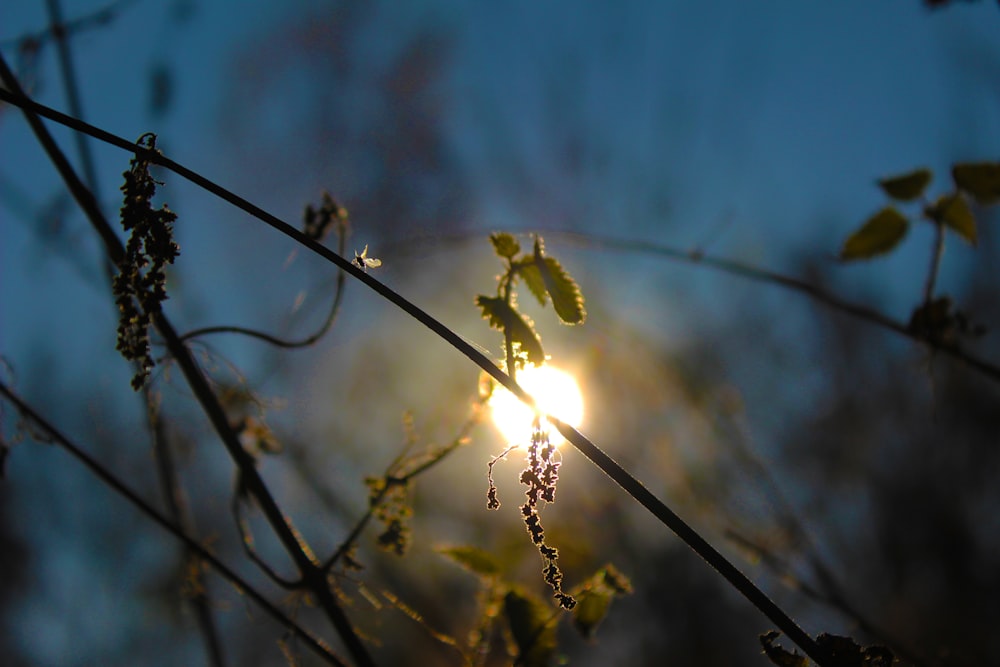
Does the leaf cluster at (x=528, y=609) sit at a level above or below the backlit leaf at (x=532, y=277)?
below

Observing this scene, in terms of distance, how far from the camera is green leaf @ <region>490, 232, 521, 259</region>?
82 cm

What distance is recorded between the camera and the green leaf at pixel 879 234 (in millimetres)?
1038

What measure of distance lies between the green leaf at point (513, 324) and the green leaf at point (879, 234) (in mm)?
605

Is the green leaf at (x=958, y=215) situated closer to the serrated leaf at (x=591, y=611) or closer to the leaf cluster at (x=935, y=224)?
the leaf cluster at (x=935, y=224)

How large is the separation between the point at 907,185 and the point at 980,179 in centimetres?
9

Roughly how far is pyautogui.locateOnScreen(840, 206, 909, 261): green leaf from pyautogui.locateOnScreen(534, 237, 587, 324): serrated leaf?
525mm

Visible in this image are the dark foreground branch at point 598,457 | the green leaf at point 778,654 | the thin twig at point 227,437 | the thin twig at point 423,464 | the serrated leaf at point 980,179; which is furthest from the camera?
the serrated leaf at point 980,179

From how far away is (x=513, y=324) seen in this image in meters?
0.71

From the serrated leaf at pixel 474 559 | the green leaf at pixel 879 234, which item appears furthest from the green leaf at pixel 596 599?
the green leaf at pixel 879 234

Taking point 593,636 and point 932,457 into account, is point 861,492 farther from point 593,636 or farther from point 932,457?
point 593,636

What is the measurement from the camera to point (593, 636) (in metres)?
0.90

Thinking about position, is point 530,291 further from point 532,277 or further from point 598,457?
point 598,457

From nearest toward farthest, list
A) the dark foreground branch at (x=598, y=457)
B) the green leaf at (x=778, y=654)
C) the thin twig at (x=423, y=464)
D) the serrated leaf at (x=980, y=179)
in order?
the dark foreground branch at (x=598, y=457) → the green leaf at (x=778, y=654) → the thin twig at (x=423, y=464) → the serrated leaf at (x=980, y=179)

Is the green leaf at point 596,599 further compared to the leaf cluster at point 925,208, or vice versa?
the leaf cluster at point 925,208
